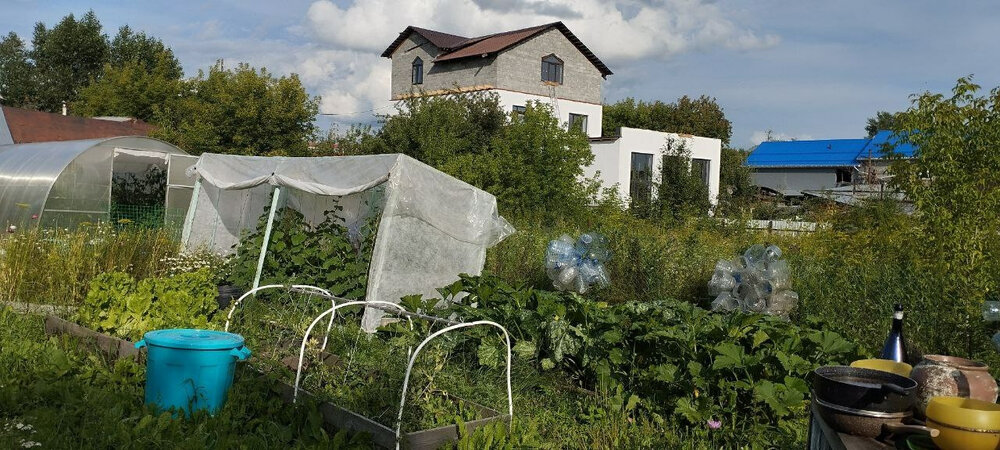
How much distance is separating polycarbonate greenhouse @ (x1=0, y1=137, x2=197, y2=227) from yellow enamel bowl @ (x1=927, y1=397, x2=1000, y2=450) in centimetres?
1511

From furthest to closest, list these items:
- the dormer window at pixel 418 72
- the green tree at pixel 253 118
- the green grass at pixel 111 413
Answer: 1. the dormer window at pixel 418 72
2. the green tree at pixel 253 118
3. the green grass at pixel 111 413

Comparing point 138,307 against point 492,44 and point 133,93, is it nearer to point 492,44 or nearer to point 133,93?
point 133,93

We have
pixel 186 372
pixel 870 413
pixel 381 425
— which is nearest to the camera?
pixel 870 413

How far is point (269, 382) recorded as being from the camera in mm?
6117

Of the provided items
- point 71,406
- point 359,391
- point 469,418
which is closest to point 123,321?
point 71,406

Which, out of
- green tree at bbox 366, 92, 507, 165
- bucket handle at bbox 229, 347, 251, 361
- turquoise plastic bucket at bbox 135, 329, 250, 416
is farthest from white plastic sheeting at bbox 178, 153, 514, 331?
green tree at bbox 366, 92, 507, 165

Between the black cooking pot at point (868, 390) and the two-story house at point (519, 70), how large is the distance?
3409cm

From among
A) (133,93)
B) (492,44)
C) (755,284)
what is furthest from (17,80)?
(755,284)

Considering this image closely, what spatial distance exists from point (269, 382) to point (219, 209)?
27.6ft

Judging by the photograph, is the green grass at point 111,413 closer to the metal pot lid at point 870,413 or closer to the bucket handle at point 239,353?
the bucket handle at point 239,353

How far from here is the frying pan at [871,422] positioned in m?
2.55

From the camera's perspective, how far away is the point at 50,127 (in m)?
25.9

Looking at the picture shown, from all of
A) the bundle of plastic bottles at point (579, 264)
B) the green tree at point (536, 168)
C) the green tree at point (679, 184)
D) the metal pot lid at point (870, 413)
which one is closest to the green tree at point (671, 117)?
the green tree at point (679, 184)

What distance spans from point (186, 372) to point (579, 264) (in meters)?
6.01
